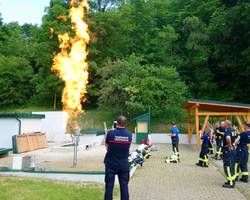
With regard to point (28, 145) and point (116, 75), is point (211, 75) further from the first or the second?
point (28, 145)

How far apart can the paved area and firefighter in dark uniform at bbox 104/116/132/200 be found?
186 cm

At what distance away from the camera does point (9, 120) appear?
992 inches

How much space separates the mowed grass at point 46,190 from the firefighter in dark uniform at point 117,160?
1447mm

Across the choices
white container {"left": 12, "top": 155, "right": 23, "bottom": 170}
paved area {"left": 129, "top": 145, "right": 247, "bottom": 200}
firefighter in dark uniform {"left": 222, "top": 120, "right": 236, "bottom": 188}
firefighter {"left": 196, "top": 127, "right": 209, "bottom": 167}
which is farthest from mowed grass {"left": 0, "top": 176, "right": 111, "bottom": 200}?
firefighter {"left": 196, "top": 127, "right": 209, "bottom": 167}

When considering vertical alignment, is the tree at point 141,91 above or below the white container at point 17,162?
above

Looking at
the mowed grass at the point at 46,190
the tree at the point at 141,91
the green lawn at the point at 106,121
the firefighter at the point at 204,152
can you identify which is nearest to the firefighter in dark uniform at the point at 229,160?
the mowed grass at the point at 46,190

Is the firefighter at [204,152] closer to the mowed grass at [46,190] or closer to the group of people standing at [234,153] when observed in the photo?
the group of people standing at [234,153]

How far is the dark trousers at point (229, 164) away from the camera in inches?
477

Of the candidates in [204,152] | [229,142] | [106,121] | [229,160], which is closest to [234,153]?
[229,160]

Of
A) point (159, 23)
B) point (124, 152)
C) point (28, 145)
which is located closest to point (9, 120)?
point (28, 145)

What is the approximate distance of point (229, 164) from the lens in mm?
12180

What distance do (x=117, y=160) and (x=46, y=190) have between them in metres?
2.51

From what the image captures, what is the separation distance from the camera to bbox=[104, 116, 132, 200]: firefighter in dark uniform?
841 cm

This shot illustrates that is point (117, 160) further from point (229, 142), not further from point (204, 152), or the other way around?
point (204, 152)
